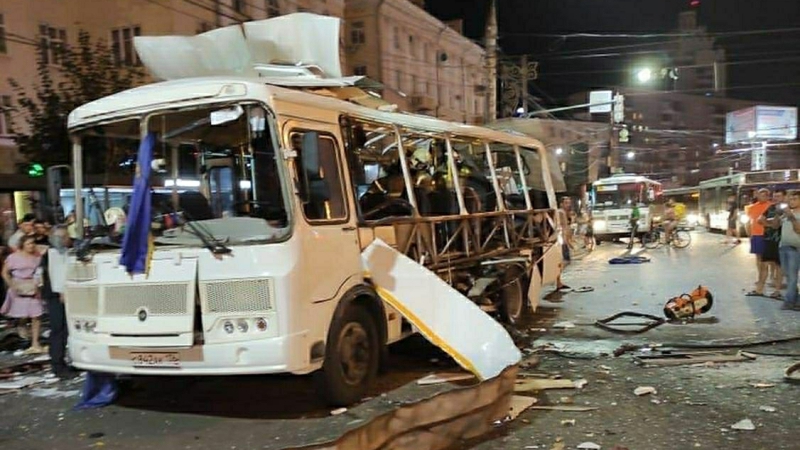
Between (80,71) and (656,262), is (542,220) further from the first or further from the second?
(80,71)

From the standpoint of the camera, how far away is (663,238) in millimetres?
27484

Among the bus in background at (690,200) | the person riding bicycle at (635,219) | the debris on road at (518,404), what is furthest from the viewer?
the bus in background at (690,200)

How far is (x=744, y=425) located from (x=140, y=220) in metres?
5.14

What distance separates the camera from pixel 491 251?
30.3ft

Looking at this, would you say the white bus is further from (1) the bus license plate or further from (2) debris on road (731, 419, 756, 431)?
(2) debris on road (731, 419, 756, 431)

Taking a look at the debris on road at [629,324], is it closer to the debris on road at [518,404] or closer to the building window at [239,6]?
the debris on road at [518,404]

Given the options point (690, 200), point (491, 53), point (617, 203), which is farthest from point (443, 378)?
point (690, 200)

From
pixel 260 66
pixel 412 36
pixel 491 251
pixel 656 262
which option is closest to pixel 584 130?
pixel 412 36

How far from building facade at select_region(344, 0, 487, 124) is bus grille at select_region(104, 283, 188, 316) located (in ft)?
90.4

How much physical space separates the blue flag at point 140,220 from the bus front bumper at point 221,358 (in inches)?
28.0

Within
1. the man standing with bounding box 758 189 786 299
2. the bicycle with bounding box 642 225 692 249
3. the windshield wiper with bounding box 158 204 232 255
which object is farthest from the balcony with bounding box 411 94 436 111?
the windshield wiper with bounding box 158 204 232 255

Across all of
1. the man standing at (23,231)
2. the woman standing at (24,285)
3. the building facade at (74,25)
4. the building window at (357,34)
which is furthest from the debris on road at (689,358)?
the building window at (357,34)

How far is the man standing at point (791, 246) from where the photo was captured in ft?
34.0

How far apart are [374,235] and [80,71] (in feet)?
40.9
